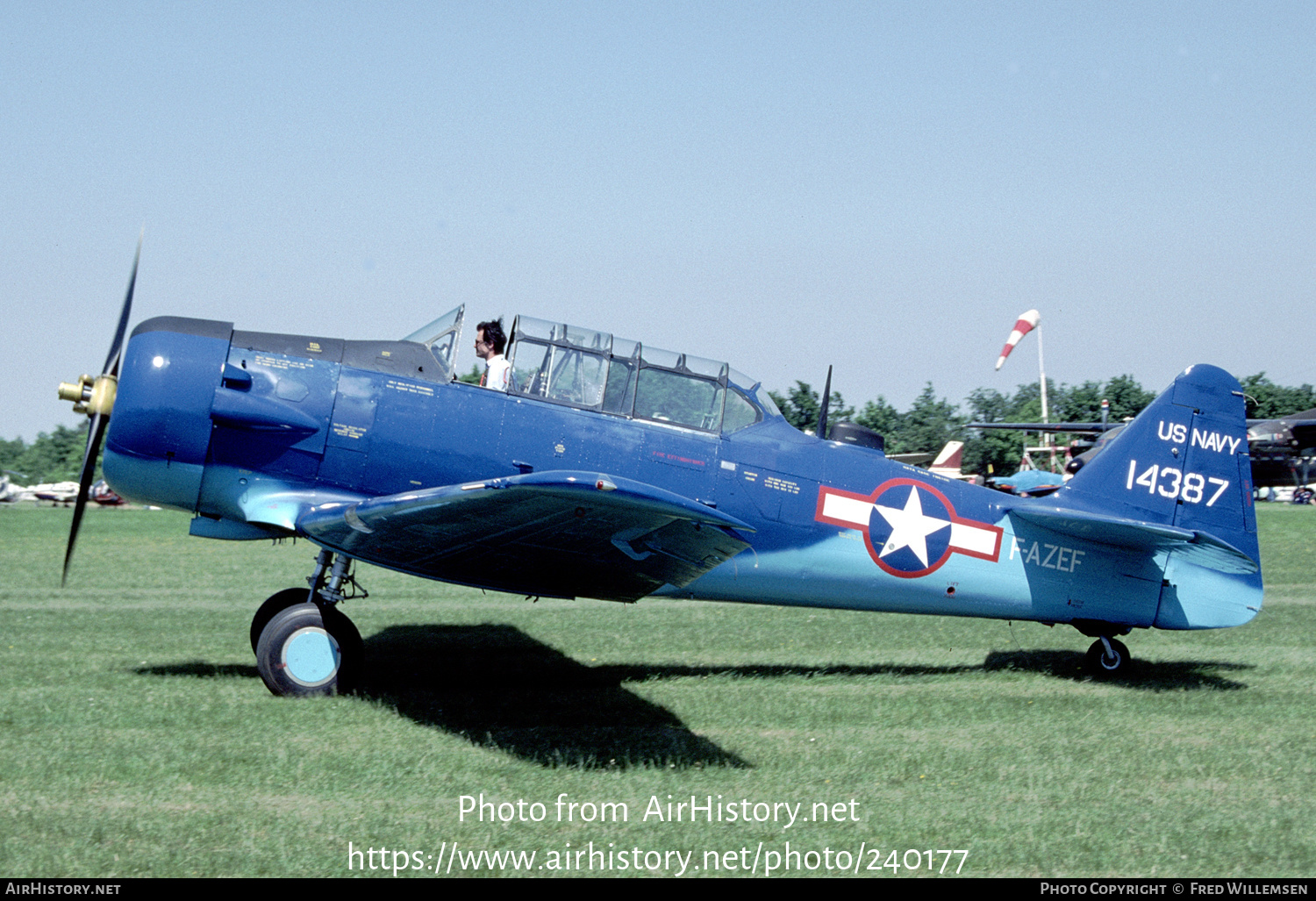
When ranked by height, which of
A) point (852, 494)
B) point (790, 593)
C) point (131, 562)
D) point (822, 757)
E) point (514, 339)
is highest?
point (514, 339)

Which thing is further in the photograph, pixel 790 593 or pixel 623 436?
pixel 790 593

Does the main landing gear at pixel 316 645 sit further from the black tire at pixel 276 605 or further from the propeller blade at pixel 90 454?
the propeller blade at pixel 90 454

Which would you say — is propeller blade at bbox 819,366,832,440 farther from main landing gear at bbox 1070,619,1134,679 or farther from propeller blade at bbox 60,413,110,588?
propeller blade at bbox 60,413,110,588

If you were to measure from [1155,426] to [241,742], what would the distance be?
7.25 metres

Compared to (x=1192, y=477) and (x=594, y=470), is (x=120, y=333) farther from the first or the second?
(x=1192, y=477)

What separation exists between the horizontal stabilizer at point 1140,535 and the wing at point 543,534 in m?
3.37

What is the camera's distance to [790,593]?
300 inches

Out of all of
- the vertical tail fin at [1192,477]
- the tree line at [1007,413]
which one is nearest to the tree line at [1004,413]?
the tree line at [1007,413]

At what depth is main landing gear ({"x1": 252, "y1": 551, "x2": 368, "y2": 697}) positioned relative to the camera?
21.5ft

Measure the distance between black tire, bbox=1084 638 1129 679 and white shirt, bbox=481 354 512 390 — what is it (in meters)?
5.20

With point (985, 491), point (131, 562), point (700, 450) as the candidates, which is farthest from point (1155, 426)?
point (131, 562)
